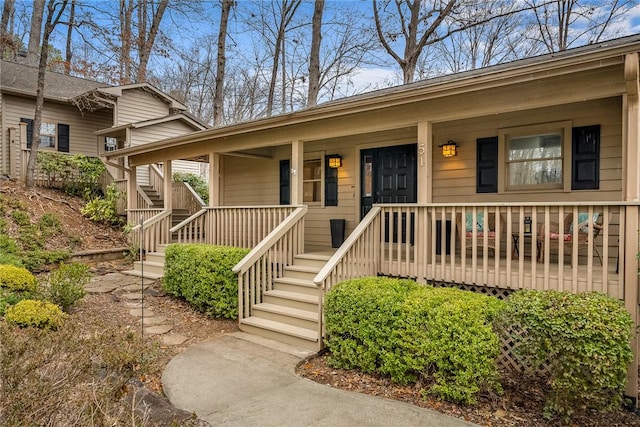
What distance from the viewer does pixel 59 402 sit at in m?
2.18

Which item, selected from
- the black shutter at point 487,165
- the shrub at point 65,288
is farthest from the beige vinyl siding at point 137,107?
the black shutter at point 487,165

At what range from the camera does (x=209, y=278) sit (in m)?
6.29

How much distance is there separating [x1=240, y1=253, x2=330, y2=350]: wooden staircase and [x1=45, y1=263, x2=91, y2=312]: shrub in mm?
2473

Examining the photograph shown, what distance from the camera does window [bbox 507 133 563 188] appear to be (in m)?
5.96

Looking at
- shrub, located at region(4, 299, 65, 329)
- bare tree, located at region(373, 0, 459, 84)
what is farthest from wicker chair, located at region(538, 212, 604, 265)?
bare tree, located at region(373, 0, 459, 84)

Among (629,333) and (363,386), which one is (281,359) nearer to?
(363,386)

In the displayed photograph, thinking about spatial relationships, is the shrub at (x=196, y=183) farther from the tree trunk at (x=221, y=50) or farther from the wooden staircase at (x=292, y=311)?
the wooden staircase at (x=292, y=311)

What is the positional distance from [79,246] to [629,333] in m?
10.9

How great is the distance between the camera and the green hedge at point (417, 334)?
3.56m

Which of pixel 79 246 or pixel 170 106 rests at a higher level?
pixel 170 106

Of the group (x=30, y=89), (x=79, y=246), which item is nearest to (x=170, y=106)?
(x=30, y=89)

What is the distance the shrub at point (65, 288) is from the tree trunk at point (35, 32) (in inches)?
635

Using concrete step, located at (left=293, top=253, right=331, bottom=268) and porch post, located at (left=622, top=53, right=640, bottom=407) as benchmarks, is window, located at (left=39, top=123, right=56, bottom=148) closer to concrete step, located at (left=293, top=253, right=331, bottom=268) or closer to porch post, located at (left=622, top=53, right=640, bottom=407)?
concrete step, located at (left=293, top=253, right=331, bottom=268)

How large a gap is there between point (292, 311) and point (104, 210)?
8.83 metres
